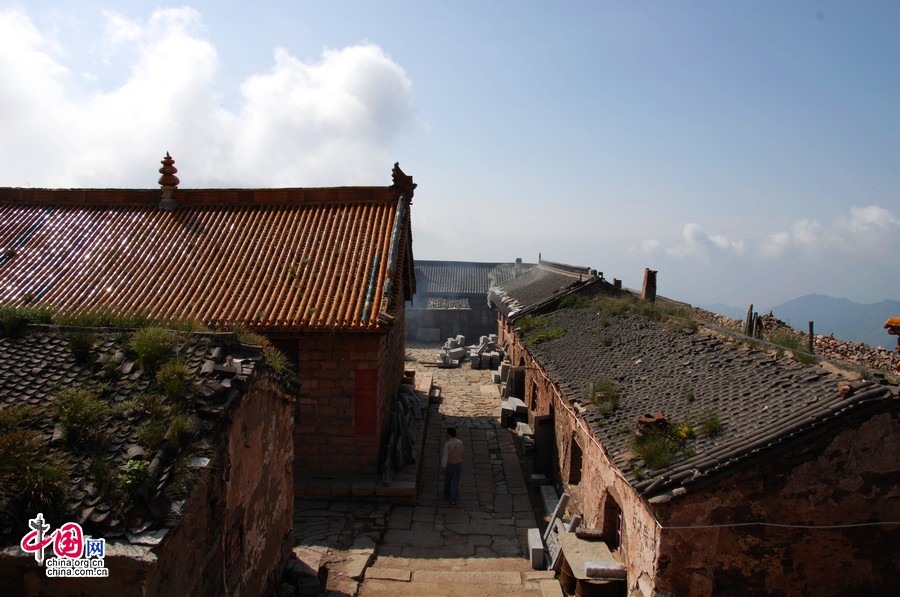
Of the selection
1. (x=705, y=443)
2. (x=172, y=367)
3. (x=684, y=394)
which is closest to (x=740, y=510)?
(x=705, y=443)

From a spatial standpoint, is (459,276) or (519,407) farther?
(459,276)

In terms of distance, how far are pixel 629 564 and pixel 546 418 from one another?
21.2 feet

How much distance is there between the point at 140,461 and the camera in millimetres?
5203

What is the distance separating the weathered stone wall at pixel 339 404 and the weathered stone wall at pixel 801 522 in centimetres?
718

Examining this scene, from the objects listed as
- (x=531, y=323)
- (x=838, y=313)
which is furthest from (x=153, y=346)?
(x=838, y=313)

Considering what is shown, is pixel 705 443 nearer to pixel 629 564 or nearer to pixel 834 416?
pixel 834 416

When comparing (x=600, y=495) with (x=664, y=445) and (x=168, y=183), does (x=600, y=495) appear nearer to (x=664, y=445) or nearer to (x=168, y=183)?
(x=664, y=445)

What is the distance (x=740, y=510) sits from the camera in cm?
677

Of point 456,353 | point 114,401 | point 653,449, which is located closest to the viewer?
point 114,401

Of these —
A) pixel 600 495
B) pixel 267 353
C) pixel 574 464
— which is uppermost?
pixel 267 353

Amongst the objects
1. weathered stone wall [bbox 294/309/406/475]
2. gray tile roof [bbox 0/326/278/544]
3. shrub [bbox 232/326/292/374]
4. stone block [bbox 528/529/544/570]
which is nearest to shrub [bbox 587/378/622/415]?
stone block [bbox 528/529/544/570]

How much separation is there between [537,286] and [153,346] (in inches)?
928

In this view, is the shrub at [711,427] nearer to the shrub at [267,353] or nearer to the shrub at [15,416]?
the shrub at [267,353]

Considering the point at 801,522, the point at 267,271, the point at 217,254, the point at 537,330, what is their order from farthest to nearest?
the point at 537,330 → the point at 217,254 → the point at 267,271 → the point at 801,522
